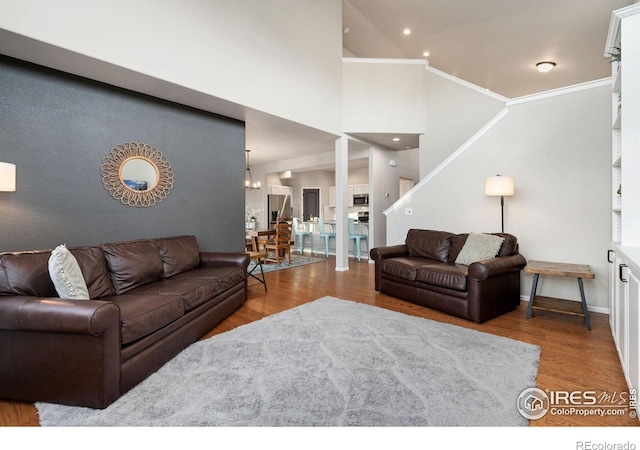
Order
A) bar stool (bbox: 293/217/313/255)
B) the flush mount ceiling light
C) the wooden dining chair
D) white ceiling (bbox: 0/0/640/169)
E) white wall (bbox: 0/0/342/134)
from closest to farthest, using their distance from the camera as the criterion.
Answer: white wall (bbox: 0/0/342/134)
white ceiling (bbox: 0/0/640/169)
the wooden dining chair
the flush mount ceiling light
bar stool (bbox: 293/217/313/255)

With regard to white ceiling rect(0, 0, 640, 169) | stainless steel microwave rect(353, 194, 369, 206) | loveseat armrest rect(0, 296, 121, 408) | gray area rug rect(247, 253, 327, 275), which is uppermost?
white ceiling rect(0, 0, 640, 169)

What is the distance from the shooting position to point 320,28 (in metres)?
5.42

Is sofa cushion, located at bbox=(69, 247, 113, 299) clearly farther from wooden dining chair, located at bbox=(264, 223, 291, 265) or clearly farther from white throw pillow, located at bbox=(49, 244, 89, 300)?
wooden dining chair, located at bbox=(264, 223, 291, 265)

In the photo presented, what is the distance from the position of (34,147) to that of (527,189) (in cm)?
542

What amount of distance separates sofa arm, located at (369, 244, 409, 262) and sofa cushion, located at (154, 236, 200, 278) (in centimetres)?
228

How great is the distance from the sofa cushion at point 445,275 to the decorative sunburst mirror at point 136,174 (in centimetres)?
334

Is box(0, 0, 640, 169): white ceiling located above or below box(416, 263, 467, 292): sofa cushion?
above

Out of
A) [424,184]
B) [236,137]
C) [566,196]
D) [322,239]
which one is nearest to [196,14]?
[236,137]

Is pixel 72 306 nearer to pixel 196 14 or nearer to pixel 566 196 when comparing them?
pixel 196 14

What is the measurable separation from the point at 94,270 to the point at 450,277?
334cm

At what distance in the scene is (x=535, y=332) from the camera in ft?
9.39

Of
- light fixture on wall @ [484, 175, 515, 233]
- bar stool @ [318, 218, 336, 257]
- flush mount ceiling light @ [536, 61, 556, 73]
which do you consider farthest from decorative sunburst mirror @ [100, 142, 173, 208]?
flush mount ceiling light @ [536, 61, 556, 73]

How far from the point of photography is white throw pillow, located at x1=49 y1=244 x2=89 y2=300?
2.00 metres

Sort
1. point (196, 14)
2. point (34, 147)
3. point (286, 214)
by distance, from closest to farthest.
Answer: point (34, 147)
point (196, 14)
point (286, 214)
